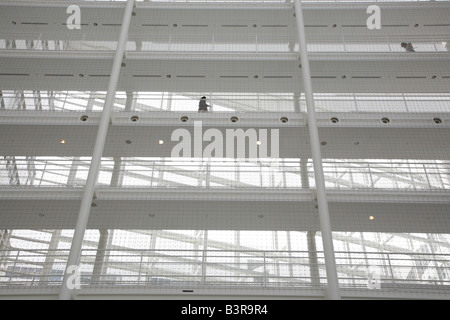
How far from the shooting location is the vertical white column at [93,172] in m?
2.25

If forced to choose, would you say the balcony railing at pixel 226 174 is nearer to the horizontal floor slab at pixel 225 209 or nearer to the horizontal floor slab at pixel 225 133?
the horizontal floor slab at pixel 225 133

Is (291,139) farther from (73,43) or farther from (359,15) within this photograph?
(73,43)

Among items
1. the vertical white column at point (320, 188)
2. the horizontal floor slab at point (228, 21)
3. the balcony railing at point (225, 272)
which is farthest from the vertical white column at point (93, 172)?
the vertical white column at point (320, 188)

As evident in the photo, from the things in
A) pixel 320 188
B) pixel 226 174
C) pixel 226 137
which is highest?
pixel 226 174

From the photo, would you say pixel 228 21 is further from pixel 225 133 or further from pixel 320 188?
pixel 320 188

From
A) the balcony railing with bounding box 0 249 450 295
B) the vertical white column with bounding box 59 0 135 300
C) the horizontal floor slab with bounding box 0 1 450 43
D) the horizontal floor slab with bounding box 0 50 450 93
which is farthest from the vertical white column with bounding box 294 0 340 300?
the vertical white column with bounding box 59 0 135 300

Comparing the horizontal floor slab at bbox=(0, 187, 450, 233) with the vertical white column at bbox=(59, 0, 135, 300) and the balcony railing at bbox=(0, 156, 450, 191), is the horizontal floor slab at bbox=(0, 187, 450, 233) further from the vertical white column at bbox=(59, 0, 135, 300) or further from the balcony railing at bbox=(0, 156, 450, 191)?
the balcony railing at bbox=(0, 156, 450, 191)

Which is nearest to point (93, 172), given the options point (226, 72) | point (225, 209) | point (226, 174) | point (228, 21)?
point (225, 209)

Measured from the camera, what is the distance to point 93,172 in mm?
2641

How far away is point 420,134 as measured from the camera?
318 centimetres

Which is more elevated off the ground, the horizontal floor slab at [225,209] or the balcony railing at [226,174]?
the balcony railing at [226,174]

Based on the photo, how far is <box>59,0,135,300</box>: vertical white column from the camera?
7.39ft
